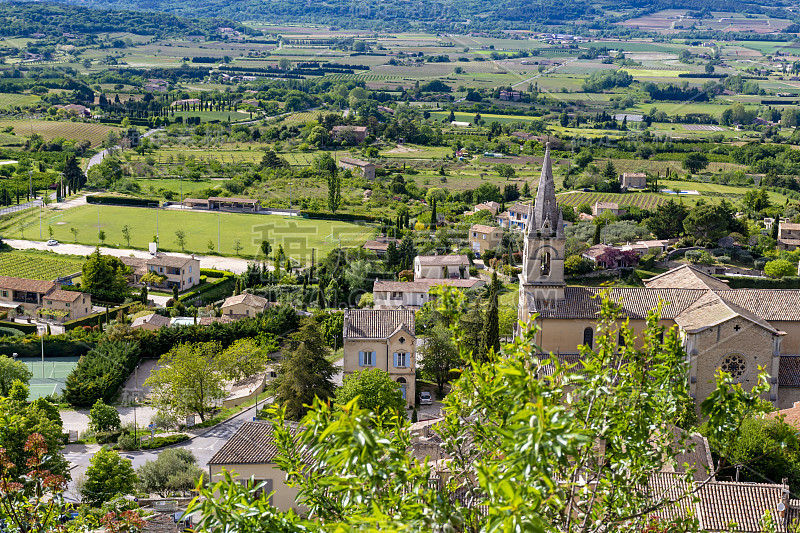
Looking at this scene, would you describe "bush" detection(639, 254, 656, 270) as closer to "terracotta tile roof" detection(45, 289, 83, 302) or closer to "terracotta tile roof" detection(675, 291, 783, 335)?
"terracotta tile roof" detection(675, 291, 783, 335)

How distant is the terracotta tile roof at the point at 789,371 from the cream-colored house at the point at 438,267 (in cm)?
2502

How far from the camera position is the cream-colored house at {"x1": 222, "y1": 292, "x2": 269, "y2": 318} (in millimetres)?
46000

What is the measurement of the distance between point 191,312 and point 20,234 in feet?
88.0

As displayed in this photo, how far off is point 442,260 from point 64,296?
2190cm

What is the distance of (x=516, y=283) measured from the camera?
55125mm

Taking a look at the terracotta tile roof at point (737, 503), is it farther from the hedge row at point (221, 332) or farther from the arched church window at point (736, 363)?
the hedge row at point (221, 332)

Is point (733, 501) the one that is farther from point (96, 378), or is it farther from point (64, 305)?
point (64, 305)

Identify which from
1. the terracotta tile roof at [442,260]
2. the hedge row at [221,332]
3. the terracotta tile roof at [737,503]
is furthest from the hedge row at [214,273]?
the terracotta tile roof at [737,503]

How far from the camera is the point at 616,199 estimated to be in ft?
266

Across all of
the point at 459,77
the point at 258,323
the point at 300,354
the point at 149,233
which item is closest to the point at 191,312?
the point at 258,323

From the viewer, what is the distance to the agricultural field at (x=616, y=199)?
256 ft

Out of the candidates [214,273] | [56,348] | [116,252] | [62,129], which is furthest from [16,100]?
[56,348]

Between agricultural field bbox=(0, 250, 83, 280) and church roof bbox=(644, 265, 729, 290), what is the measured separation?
38775mm

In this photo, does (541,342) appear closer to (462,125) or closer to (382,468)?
(382,468)
